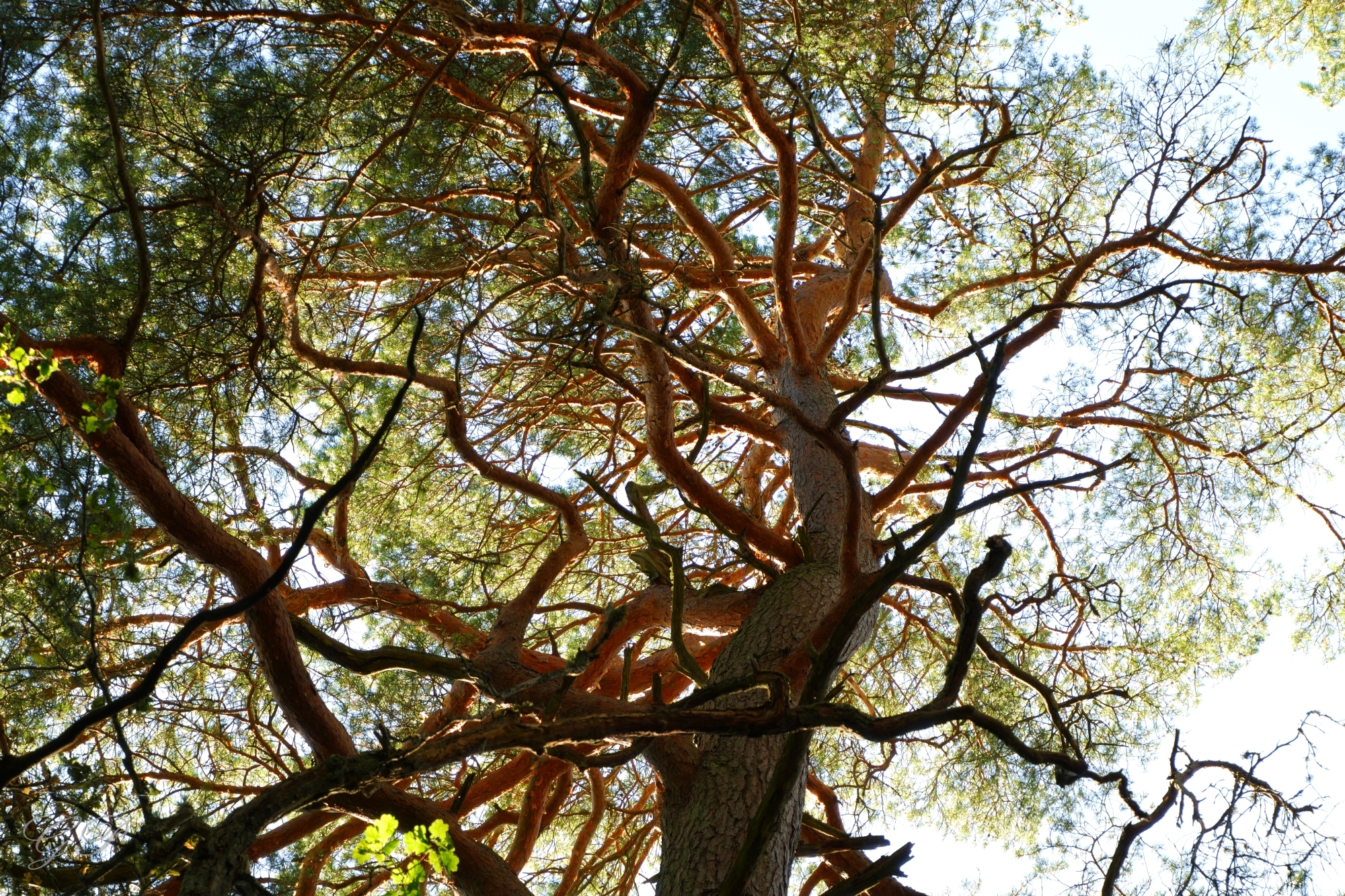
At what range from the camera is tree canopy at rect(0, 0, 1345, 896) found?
2641 mm

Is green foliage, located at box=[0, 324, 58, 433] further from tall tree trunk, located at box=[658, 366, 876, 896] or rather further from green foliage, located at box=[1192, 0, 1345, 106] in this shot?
green foliage, located at box=[1192, 0, 1345, 106]

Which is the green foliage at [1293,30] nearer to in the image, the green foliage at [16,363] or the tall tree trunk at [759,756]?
the tall tree trunk at [759,756]

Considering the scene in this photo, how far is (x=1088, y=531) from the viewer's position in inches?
237

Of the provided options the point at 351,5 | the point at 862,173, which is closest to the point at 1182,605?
the point at 862,173

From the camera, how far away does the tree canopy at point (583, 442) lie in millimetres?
2641

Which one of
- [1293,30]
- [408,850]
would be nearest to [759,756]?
[408,850]

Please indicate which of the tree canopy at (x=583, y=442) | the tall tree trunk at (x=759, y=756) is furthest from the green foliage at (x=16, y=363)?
the tall tree trunk at (x=759, y=756)

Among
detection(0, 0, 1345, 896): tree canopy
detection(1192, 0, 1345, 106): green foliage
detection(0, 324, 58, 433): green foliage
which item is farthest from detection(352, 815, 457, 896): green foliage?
detection(1192, 0, 1345, 106): green foliage

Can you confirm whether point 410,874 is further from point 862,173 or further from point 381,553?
point 862,173

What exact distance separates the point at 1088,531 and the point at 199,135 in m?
5.32

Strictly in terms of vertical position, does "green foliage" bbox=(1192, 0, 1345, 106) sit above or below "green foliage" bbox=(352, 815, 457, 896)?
above

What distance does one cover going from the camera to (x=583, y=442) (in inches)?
236

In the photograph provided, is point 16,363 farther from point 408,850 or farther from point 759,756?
point 759,756

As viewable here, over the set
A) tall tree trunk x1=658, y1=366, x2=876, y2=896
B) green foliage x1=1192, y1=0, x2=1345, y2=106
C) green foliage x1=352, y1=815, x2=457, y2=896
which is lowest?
green foliage x1=352, y1=815, x2=457, y2=896
